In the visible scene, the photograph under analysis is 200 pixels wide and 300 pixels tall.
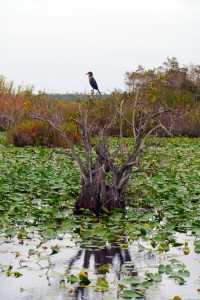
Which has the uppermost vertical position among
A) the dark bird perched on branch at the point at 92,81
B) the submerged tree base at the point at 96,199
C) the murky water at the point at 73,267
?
the dark bird perched on branch at the point at 92,81

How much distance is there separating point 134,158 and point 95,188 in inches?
28.4

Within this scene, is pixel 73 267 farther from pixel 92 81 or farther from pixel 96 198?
pixel 92 81

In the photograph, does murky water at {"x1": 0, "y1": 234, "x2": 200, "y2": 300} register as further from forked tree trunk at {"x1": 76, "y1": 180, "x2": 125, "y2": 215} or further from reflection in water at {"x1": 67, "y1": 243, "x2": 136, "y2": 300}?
forked tree trunk at {"x1": 76, "y1": 180, "x2": 125, "y2": 215}

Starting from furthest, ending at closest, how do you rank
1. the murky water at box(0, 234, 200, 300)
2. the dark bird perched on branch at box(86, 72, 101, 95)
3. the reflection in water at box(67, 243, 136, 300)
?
the dark bird perched on branch at box(86, 72, 101, 95)
the reflection in water at box(67, 243, 136, 300)
the murky water at box(0, 234, 200, 300)

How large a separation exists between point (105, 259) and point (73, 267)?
1.63 feet

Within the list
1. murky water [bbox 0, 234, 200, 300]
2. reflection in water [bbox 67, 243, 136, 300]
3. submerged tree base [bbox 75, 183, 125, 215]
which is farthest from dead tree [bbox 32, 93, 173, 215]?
reflection in water [bbox 67, 243, 136, 300]

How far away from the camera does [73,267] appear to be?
24.1 feet

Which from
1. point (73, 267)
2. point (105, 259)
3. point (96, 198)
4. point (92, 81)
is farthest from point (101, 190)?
point (92, 81)

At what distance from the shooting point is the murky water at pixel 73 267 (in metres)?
6.34

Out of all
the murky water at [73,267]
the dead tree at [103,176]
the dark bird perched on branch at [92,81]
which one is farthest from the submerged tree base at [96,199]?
the dark bird perched on branch at [92,81]

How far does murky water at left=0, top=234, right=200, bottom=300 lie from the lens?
6.34 metres

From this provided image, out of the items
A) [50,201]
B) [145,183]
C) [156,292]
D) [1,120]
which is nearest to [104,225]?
[50,201]

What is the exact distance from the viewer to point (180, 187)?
1272cm

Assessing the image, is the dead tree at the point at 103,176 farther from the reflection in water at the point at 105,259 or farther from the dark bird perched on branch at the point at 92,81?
the dark bird perched on branch at the point at 92,81
